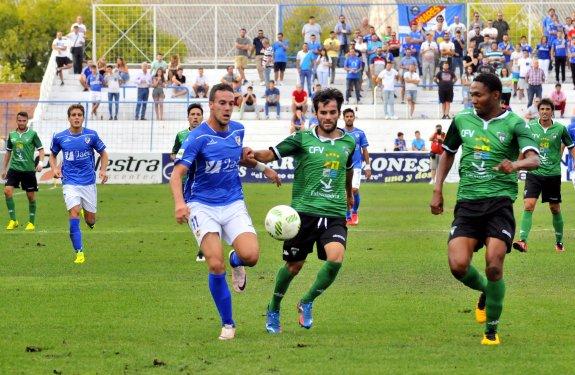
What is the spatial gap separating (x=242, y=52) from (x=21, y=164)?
2500 cm

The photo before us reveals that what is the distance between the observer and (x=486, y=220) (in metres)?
10.3

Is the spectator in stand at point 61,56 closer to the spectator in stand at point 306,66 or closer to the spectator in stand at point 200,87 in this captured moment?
the spectator in stand at point 200,87

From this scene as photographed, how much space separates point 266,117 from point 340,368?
3527 centimetres

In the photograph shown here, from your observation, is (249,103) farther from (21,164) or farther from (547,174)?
(547,174)

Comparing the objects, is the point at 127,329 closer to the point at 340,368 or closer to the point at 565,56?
the point at 340,368

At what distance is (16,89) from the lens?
64438mm

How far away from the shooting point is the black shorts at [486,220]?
10.2m

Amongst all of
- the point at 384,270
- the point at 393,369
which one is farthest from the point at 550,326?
the point at 384,270

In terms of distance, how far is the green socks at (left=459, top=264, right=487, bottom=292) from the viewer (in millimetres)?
10602

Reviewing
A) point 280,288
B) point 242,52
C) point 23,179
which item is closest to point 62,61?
point 242,52

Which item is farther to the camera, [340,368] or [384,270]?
[384,270]

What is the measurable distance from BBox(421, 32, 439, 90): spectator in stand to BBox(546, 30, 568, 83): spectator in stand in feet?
14.9

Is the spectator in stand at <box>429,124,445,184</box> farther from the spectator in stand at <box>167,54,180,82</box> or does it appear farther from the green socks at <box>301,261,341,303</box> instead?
the green socks at <box>301,261,341,303</box>

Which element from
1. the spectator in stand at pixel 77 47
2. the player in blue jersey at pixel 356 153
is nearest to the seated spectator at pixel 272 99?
the spectator in stand at pixel 77 47
